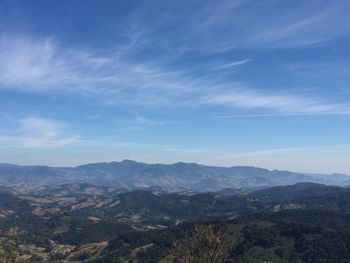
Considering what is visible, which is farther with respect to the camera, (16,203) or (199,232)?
(199,232)

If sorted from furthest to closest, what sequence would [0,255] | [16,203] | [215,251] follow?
[0,255]
[215,251]
[16,203]

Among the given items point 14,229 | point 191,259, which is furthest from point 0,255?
point 191,259

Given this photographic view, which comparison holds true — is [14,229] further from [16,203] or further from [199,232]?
[199,232]

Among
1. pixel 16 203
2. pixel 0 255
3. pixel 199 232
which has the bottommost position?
pixel 0 255

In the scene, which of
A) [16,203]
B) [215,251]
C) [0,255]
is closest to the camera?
[16,203]

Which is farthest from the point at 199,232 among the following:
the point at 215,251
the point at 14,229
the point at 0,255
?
the point at 0,255

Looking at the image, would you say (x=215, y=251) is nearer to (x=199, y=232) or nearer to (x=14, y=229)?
(x=199, y=232)

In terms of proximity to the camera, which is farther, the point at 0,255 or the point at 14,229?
the point at 0,255

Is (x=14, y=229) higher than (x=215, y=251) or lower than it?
higher

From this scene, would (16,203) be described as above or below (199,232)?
above
